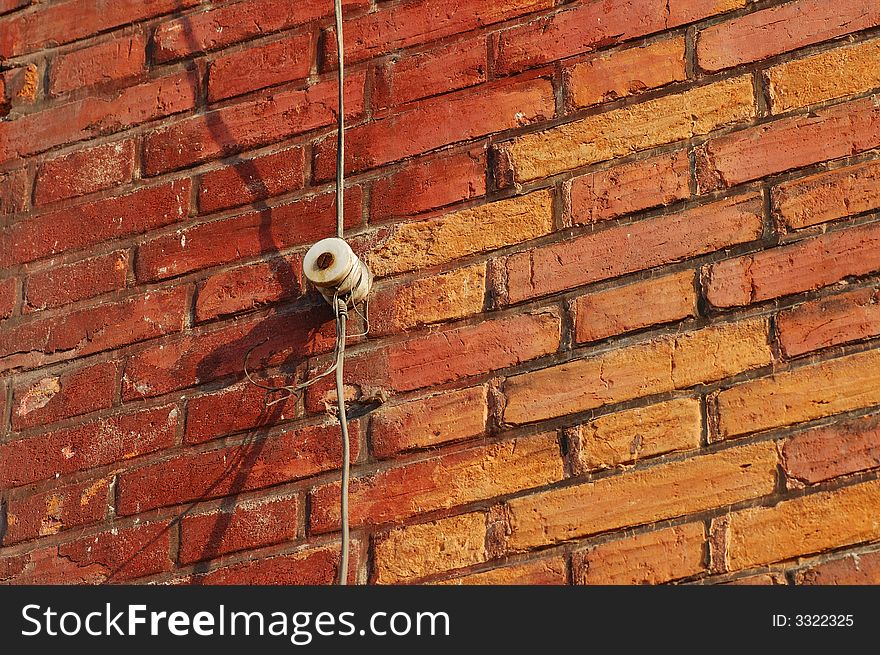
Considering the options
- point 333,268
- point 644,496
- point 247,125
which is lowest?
point 644,496

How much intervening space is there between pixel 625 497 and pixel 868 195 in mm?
494

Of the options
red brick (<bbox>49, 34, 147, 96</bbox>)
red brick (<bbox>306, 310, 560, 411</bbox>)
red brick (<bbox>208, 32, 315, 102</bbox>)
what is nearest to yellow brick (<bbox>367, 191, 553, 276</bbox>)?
red brick (<bbox>306, 310, 560, 411</bbox>)

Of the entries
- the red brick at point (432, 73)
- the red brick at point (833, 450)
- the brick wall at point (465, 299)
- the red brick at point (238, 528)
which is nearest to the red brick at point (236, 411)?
the brick wall at point (465, 299)

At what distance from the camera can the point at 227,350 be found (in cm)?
215

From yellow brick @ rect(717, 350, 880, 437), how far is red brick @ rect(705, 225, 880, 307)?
0.36 ft

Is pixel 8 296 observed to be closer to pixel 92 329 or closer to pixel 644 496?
pixel 92 329

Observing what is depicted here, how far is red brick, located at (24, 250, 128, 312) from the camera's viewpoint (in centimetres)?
227

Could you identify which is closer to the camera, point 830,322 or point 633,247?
point 830,322

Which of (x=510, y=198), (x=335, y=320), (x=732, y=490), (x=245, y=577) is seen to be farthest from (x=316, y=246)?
(x=732, y=490)

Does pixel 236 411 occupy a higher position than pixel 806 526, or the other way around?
pixel 236 411

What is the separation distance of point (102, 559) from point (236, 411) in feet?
0.89

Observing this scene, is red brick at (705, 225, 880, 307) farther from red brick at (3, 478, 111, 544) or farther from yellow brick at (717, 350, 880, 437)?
red brick at (3, 478, 111, 544)

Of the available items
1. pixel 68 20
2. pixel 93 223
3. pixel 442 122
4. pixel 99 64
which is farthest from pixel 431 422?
pixel 68 20

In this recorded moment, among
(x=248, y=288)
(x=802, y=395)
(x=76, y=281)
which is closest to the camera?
(x=802, y=395)
